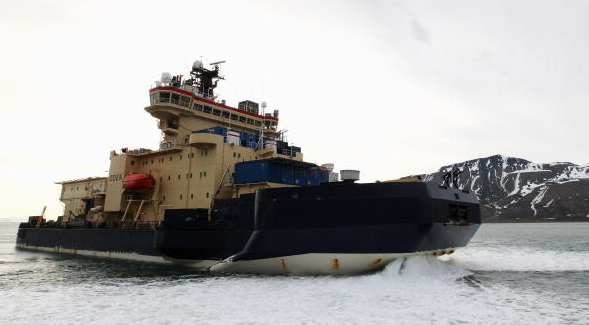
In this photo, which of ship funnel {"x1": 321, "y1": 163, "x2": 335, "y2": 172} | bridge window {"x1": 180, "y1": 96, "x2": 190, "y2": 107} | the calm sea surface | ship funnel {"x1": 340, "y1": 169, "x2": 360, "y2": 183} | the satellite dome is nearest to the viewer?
the calm sea surface

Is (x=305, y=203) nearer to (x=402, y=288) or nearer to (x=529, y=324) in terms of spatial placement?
(x=402, y=288)

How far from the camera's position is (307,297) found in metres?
12.8

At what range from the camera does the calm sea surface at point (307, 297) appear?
10.6 m

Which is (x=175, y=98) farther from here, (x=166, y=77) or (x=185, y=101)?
(x=166, y=77)

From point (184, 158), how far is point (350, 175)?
1253 centimetres

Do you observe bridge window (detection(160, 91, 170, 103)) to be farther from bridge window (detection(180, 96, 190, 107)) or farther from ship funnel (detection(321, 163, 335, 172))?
ship funnel (detection(321, 163, 335, 172))

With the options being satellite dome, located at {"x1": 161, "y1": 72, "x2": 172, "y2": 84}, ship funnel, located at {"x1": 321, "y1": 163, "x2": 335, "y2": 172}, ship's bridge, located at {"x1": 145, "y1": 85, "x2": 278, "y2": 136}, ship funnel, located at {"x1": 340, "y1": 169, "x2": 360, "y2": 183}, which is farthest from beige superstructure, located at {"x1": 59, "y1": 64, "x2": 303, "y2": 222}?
ship funnel, located at {"x1": 340, "y1": 169, "x2": 360, "y2": 183}

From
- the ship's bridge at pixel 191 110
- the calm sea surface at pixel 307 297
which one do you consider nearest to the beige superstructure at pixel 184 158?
the ship's bridge at pixel 191 110

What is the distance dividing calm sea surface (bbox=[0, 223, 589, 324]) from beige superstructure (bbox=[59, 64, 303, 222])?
5805 mm

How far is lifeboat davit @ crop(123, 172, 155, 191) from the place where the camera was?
2606cm

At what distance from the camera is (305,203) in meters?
17.2

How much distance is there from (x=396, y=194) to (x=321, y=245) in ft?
12.7

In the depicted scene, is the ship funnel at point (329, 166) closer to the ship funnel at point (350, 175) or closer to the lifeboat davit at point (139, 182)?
the ship funnel at point (350, 175)

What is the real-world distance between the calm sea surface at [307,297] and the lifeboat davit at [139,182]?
7685 mm
